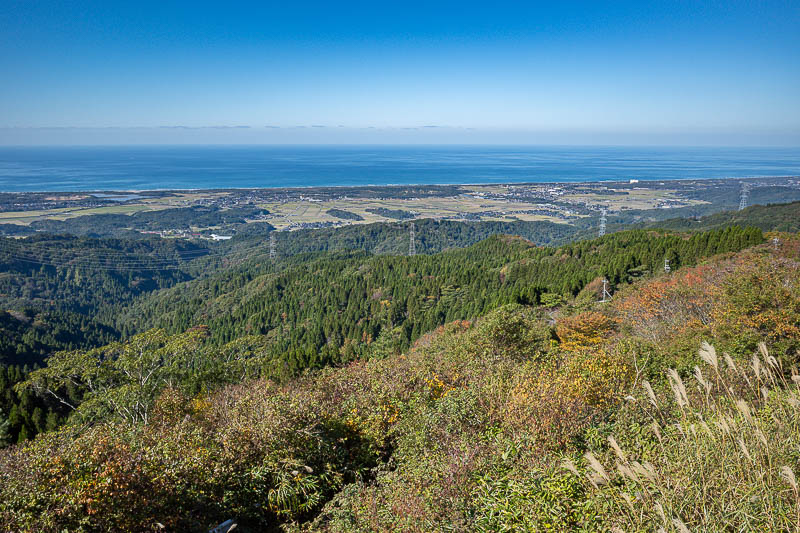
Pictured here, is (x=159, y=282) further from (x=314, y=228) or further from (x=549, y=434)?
(x=549, y=434)

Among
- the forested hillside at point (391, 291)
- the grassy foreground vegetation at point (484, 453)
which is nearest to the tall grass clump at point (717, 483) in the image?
the grassy foreground vegetation at point (484, 453)

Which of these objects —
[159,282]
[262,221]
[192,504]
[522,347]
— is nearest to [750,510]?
[192,504]

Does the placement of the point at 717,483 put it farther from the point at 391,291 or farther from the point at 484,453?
the point at 391,291

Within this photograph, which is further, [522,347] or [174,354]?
[174,354]

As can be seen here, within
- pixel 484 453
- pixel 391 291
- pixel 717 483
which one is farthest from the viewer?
pixel 391 291

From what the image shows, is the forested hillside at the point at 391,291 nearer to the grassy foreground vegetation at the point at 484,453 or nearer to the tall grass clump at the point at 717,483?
the grassy foreground vegetation at the point at 484,453

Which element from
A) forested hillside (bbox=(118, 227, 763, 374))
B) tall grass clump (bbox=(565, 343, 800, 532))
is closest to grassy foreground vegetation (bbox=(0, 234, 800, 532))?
tall grass clump (bbox=(565, 343, 800, 532))

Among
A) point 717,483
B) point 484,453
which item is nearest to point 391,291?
point 484,453

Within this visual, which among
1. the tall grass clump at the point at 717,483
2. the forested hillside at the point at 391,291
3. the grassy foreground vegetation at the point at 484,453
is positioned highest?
the tall grass clump at the point at 717,483
